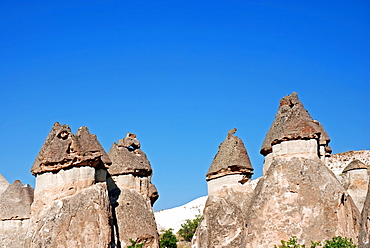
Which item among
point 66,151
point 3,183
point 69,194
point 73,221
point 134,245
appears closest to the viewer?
point 73,221

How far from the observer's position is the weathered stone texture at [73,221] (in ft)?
49.3

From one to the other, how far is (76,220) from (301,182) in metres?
6.41

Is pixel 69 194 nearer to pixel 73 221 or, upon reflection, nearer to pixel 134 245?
pixel 73 221

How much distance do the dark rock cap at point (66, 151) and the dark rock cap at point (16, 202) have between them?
3.75 metres

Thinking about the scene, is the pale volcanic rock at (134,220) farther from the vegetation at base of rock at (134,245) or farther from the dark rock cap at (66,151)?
the dark rock cap at (66,151)

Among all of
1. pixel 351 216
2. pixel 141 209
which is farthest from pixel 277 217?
pixel 141 209

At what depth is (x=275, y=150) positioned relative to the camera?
16.3m

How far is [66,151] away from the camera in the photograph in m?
16.4

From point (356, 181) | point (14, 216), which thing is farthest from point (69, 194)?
point (356, 181)

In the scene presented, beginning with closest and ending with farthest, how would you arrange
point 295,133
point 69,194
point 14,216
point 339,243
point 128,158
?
1. point 339,243
2. point 295,133
3. point 69,194
4. point 14,216
5. point 128,158

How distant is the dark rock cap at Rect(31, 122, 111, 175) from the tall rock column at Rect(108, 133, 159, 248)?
8.62 feet

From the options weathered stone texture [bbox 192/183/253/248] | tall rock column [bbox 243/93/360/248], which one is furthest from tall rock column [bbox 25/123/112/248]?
tall rock column [bbox 243/93/360/248]

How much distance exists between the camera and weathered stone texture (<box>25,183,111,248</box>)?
49.3ft

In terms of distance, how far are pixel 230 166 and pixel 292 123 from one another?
13.7ft
